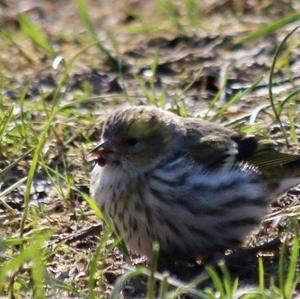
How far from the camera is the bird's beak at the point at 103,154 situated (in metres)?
5.42

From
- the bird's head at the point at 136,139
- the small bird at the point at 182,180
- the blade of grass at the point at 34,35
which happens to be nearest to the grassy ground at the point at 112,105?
the blade of grass at the point at 34,35

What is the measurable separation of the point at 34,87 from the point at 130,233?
2175 millimetres

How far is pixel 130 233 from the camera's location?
5.21m

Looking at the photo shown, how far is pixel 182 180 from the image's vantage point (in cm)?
532

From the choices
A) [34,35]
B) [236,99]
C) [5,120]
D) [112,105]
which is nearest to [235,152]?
[236,99]

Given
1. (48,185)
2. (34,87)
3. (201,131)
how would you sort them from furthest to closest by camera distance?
(34,87)
(48,185)
(201,131)

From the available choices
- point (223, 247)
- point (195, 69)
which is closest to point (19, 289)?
point (223, 247)

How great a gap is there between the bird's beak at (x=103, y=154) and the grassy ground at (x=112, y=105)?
23 cm

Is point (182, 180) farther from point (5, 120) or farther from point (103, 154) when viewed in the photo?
point (5, 120)

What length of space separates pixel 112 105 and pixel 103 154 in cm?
144

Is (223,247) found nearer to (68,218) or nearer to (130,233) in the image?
(130,233)

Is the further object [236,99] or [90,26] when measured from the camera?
[90,26]

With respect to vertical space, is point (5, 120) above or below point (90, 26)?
above

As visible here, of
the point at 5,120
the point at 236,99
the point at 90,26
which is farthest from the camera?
the point at 90,26
